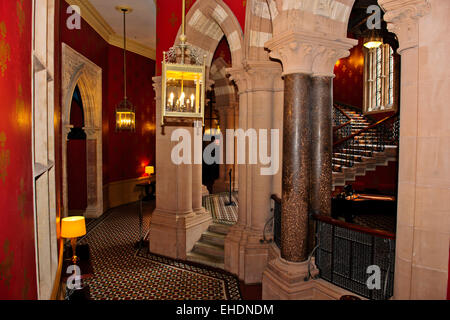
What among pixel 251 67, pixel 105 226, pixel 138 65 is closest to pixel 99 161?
pixel 105 226

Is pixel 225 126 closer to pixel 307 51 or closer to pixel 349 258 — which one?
pixel 307 51

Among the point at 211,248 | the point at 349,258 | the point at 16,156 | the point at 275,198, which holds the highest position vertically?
the point at 16,156

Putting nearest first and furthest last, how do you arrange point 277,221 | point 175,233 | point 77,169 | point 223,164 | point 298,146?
point 298,146
point 277,221
point 175,233
point 77,169
point 223,164

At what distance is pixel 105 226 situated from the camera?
9.47 metres

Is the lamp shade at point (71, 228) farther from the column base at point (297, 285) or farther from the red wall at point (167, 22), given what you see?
the red wall at point (167, 22)

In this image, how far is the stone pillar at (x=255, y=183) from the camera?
18.4ft

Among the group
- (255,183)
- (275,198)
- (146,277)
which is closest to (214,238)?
(146,277)

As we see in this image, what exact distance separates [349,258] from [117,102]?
394 inches

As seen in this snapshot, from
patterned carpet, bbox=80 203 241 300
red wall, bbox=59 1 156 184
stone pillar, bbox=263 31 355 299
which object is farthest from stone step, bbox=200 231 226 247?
red wall, bbox=59 1 156 184

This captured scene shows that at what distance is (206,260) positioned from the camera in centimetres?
652

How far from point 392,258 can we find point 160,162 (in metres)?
4.94

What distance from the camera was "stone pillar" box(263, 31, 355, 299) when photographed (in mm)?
4116
